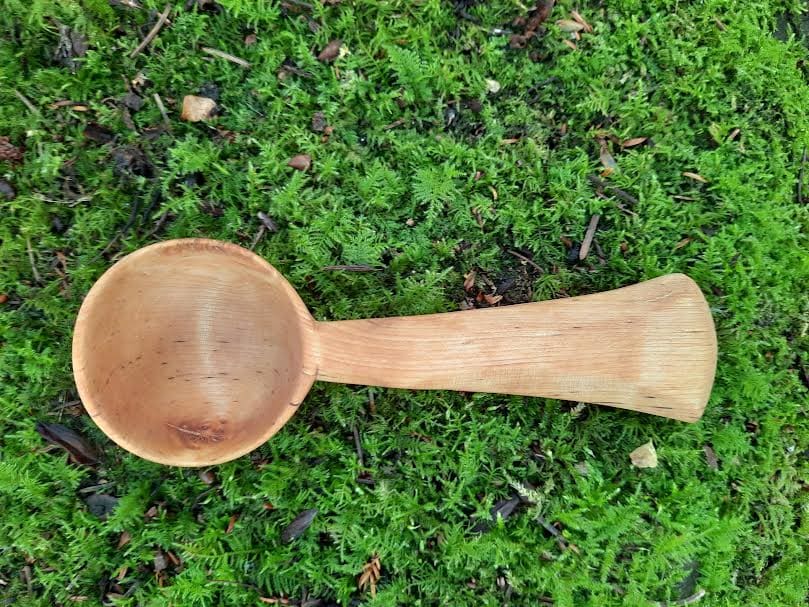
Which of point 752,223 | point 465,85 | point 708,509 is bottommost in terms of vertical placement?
point 708,509

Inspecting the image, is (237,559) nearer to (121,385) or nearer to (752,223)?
(121,385)

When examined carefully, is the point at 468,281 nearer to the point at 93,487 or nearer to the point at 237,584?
the point at 237,584

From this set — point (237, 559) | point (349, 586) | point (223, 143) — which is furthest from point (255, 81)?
point (349, 586)

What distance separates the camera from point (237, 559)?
5.77 ft

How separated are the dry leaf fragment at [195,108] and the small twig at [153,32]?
0.22 meters

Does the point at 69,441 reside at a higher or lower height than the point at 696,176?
lower

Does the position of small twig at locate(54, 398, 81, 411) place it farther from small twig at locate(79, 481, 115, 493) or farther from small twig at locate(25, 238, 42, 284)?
small twig at locate(25, 238, 42, 284)

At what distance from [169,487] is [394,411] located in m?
0.74

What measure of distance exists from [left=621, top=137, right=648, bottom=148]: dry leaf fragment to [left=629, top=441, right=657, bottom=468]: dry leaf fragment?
1001 mm

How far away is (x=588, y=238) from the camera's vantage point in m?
1.92

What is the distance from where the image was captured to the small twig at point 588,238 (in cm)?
191

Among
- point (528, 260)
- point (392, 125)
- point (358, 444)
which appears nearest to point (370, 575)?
point (358, 444)

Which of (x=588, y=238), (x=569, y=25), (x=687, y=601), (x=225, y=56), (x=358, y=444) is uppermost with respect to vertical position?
(x=569, y=25)

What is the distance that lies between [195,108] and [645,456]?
73.2 inches
